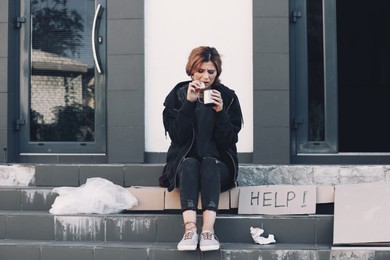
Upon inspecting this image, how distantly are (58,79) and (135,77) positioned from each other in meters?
0.93

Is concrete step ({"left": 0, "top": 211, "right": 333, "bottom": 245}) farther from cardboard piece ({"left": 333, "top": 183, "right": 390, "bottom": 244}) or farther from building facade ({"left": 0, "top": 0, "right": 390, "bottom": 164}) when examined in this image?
building facade ({"left": 0, "top": 0, "right": 390, "bottom": 164})

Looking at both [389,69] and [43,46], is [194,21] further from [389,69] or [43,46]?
[389,69]

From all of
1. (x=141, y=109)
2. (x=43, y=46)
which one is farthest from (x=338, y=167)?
(x=43, y=46)

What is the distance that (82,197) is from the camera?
4277 mm

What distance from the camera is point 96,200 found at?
4230 mm

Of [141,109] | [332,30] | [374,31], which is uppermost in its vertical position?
[374,31]

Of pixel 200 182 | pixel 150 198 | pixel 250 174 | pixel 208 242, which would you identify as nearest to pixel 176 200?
pixel 150 198

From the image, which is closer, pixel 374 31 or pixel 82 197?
pixel 82 197

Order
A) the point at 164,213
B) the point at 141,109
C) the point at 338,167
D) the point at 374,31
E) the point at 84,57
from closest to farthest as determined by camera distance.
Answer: the point at 164,213, the point at 338,167, the point at 141,109, the point at 84,57, the point at 374,31

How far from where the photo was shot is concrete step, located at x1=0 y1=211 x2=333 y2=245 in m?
3.97

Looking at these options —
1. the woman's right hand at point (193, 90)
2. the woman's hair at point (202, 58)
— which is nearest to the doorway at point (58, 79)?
the woman's hair at point (202, 58)

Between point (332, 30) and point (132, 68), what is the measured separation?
193 centimetres

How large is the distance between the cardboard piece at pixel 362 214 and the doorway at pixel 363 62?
4.94m

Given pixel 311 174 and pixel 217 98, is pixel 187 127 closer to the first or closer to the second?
pixel 217 98
